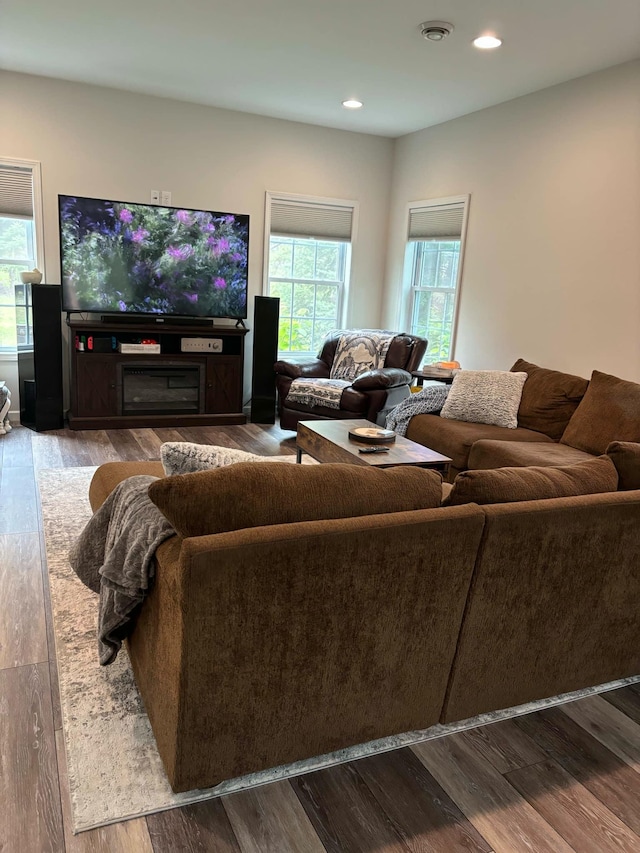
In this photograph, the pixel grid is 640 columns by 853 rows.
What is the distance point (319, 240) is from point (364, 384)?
1980 millimetres

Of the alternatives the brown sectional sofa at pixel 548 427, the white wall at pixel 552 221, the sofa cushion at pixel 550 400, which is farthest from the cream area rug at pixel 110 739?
the white wall at pixel 552 221

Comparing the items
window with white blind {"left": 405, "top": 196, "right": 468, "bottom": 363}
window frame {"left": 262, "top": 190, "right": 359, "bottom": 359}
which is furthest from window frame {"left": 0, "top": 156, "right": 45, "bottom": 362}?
window with white blind {"left": 405, "top": 196, "right": 468, "bottom": 363}

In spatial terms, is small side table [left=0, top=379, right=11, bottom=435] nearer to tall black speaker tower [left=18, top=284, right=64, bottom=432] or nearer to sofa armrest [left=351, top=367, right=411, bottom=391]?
tall black speaker tower [left=18, top=284, right=64, bottom=432]

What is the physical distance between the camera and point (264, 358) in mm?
5633

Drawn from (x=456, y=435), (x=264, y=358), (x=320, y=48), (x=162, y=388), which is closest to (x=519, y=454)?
(x=456, y=435)

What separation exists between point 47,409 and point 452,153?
12.8 feet

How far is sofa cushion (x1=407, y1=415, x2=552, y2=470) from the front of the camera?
3715 millimetres

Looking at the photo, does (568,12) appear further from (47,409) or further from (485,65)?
(47,409)

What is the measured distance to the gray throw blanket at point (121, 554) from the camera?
1603 mm

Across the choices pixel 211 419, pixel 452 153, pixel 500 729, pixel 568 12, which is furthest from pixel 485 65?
pixel 500 729

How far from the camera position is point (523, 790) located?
1.68 m

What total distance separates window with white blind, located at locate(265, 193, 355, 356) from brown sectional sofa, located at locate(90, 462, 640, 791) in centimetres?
469

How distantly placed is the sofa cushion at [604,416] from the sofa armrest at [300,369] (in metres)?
2.26

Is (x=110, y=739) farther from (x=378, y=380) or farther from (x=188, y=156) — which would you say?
(x=188, y=156)
